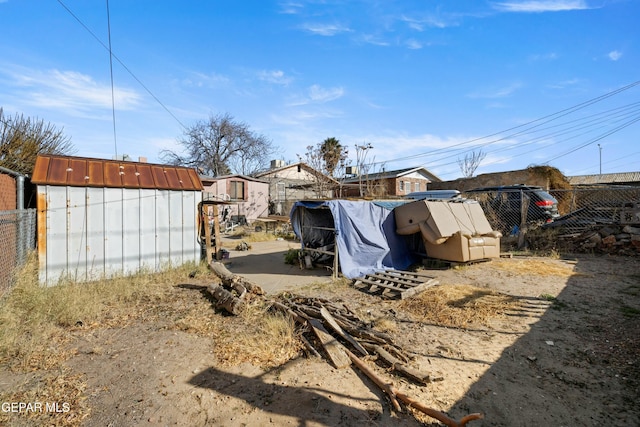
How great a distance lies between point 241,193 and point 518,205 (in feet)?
57.1

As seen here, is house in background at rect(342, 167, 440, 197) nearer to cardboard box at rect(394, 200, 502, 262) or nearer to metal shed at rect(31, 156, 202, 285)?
cardboard box at rect(394, 200, 502, 262)

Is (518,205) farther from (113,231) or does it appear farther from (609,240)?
(113,231)

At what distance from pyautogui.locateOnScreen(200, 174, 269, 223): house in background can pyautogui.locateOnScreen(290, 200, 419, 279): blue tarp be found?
1326cm

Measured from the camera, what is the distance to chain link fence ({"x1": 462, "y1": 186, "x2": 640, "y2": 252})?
884 cm

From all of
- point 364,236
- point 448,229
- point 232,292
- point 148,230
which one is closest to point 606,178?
point 448,229

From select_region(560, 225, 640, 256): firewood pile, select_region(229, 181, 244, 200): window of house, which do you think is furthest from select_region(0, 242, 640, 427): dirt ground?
select_region(229, 181, 244, 200): window of house

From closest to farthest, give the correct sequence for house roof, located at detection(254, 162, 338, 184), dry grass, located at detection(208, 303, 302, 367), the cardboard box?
dry grass, located at detection(208, 303, 302, 367)
the cardboard box
house roof, located at detection(254, 162, 338, 184)

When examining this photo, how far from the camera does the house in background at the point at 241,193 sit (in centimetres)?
2086

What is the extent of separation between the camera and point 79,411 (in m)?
2.69

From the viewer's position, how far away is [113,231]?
286 inches

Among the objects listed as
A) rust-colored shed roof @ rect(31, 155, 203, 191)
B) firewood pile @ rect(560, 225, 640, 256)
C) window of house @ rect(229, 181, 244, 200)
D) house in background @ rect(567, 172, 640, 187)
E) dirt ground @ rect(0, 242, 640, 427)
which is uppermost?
house in background @ rect(567, 172, 640, 187)

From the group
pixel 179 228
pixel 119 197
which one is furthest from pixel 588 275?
pixel 119 197

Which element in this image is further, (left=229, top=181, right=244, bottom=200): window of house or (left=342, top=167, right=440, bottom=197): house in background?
(left=342, top=167, right=440, bottom=197): house in background

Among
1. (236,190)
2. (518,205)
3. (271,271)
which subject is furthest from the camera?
(236,190)
